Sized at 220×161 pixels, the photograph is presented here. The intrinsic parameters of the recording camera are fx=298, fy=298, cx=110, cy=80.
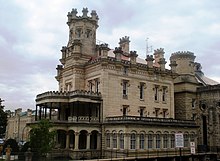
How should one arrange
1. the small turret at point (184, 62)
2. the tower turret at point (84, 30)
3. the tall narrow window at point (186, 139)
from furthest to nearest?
the small turret at point (184, 62) < the tower turret at point (84, 30) < the tall narrow window at point (186, 139)

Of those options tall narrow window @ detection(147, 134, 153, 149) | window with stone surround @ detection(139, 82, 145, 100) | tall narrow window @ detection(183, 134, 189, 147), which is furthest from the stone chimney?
tall narrow window @ detection(147, 134, 153, 149)

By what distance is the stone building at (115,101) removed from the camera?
38.0 m

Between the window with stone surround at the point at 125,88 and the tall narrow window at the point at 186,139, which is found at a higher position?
the window with stone surround at the point at 125,88

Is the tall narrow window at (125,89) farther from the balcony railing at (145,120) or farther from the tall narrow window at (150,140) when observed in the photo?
the tall narrow window at (150,140)

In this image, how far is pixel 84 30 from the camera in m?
47.3

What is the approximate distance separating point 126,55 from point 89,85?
29.9 feet

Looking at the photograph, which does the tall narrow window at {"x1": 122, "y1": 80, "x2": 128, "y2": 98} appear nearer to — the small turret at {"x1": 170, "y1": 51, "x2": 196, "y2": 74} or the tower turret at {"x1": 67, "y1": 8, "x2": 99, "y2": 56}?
the tower turret at {"x1": 67, "y1": 8, "x2": 99, "y2": 56}

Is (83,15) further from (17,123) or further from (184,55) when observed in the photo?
(17,123)

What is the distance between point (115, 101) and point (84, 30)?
13051 mm

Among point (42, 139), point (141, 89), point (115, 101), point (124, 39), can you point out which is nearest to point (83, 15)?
point (124, 39)

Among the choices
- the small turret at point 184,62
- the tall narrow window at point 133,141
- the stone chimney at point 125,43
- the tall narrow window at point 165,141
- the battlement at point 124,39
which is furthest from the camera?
the small turret at point 184,62

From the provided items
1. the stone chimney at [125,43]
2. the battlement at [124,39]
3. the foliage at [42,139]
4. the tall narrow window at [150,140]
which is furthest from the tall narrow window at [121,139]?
the battlement at [124,39]

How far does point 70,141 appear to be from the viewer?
135ft

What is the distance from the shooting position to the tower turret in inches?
1858
